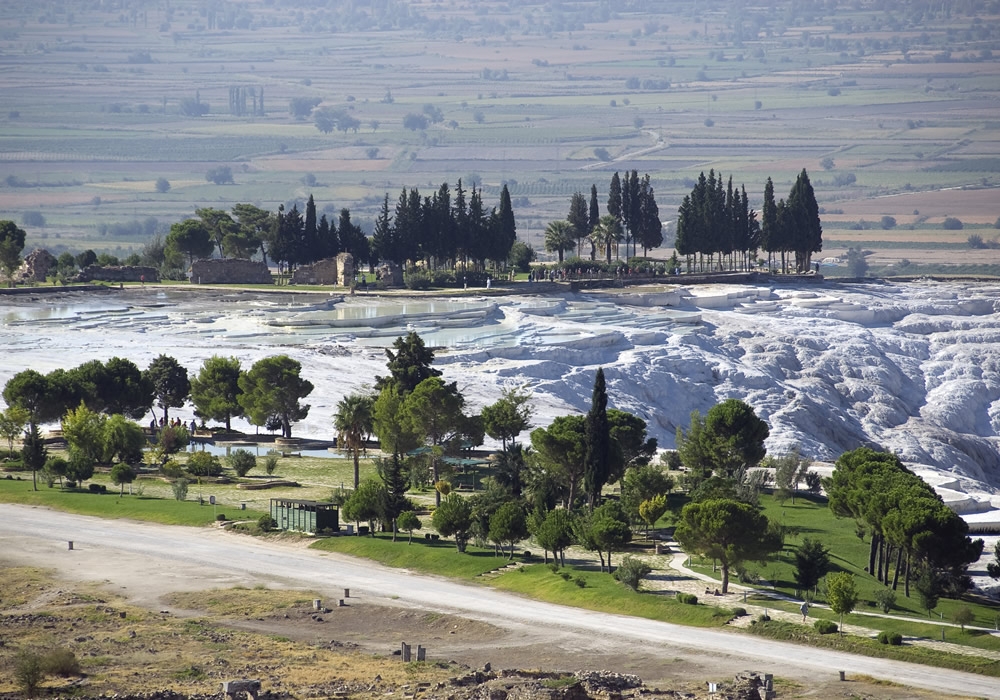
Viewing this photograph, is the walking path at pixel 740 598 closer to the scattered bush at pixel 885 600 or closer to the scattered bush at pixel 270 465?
the scattered bush at pixel 885 600

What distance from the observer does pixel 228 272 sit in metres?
154

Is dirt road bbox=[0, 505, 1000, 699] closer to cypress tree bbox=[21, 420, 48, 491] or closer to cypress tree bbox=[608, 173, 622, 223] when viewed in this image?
cypress tree bbox=[21, 420, 48, 491]

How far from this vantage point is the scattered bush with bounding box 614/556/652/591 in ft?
196

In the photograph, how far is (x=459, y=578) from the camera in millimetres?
63250

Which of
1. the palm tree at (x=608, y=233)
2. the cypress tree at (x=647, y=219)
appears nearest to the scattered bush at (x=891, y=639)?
the palm tree at (x=608, y=233)

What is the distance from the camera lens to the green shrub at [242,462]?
82.6 metres

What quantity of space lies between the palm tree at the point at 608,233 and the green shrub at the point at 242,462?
89.1 meters

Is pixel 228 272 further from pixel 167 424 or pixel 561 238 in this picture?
pixel 167 424

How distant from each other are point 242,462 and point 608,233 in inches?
3628

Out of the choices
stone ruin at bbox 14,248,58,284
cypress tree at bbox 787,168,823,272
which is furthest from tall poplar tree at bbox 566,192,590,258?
stone ruin at bbox 14,248,58,284

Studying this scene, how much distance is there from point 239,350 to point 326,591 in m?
54.2

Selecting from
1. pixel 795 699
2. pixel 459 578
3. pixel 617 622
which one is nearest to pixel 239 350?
pixel 459 578

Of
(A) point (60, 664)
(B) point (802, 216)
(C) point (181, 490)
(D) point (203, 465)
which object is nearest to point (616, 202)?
(B) point (802, 216)

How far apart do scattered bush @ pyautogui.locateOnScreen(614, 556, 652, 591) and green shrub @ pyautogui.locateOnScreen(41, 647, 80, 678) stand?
67.0 ft
